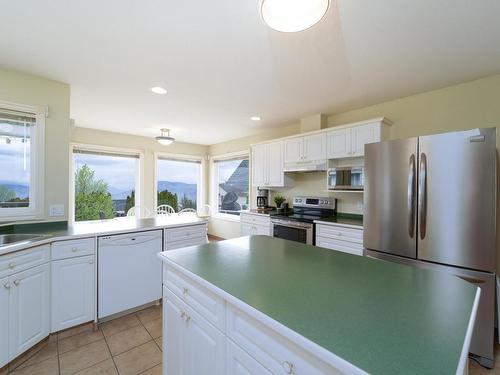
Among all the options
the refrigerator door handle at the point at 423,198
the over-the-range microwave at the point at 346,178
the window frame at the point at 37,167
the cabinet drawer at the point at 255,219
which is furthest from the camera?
the cabinet drawer at the point at 255,219

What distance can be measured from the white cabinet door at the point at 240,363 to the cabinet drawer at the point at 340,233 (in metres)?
2.14

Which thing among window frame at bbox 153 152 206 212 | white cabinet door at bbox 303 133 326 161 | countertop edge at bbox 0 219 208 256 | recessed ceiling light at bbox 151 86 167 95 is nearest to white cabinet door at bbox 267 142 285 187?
white cabinet door at bbox 303 133 326 161

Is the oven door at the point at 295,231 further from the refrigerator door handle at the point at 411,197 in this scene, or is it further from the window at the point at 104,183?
the window at the point at 104,183

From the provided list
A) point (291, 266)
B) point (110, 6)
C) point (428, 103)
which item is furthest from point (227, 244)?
point (428, 103)

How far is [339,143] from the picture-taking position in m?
3.21

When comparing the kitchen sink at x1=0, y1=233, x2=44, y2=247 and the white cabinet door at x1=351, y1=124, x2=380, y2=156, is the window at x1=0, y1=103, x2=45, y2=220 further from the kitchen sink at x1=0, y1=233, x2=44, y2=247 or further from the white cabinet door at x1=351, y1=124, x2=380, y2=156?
the white cabinet door at x1=351, y1=124, x2=380, y2=156

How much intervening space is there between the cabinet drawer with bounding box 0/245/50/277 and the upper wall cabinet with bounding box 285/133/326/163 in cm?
319

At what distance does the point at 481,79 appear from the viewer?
239cm

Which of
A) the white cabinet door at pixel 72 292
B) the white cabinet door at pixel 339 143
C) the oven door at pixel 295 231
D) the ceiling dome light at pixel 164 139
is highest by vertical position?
the ceiling dome light at pixel 164 139

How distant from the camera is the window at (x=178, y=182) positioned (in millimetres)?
5508

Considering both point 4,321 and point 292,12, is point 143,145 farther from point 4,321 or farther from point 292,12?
point 292,12

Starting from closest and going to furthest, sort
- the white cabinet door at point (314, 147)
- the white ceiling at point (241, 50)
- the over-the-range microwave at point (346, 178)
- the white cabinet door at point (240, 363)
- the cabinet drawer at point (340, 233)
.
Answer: the white cabinet door at point (240, 363) < the white ceiling at point (241, 50) < the cabinet drawer at point (340, 233) < the over-the-range microwave at point (346, 178) < the white cabinet door at point (314, 147)

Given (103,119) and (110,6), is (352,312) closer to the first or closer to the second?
(110,6)

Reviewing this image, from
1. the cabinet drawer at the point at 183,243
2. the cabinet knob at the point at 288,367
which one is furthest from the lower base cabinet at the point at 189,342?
the cabinet drawer at the point at 183,243
